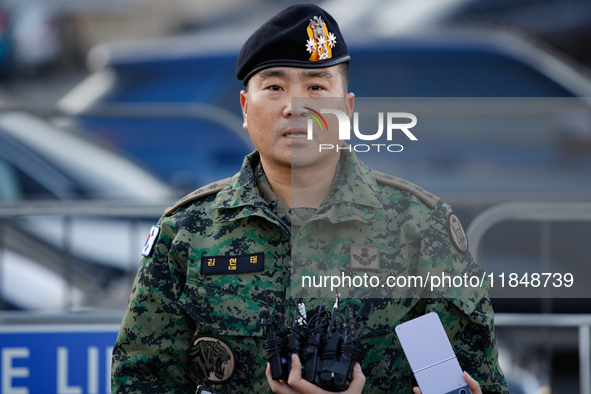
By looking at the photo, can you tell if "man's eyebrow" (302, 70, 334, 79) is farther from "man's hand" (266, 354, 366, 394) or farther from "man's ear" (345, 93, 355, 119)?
"man's hand" (266, 354, 366, 394)

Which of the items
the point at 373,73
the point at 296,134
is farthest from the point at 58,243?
the point at 373,73

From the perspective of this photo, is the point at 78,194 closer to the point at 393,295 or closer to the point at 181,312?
A: the point at 181,312

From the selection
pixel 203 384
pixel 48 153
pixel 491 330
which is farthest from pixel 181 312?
pixel 48 153

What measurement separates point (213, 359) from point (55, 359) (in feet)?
4.71

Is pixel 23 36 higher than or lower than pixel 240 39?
higher

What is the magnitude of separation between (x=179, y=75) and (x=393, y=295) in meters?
4.78

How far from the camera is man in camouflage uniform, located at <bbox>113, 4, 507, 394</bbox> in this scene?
5.93 ft

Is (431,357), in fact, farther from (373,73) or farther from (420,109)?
(373,73)

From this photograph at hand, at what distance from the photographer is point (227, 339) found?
5.95 ft

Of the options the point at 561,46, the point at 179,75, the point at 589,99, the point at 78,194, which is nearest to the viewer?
the point at 78,194

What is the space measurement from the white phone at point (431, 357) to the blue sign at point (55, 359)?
1.70 metres

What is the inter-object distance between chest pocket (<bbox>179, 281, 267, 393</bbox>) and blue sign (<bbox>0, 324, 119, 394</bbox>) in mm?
1282

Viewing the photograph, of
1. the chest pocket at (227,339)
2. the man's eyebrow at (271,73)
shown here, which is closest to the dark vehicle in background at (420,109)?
the man's eyebrow at (271,73)

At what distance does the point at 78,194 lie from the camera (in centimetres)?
426
